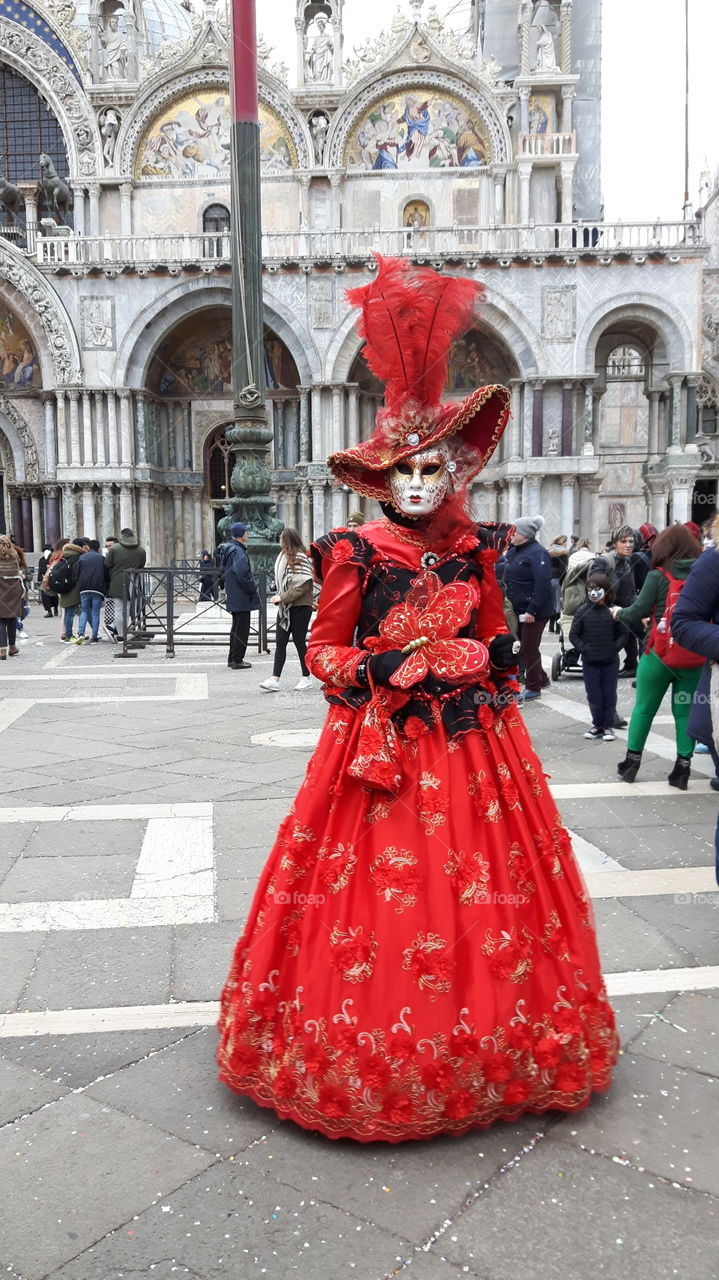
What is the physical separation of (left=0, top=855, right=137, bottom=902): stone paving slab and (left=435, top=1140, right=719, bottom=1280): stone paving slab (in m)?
2.25

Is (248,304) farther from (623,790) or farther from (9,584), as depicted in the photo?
(623,790)

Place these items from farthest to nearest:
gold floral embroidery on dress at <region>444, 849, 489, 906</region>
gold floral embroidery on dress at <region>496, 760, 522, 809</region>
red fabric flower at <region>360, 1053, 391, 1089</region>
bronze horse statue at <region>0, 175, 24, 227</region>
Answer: bronze horse statue at <region>0, 175, 24, 227</region>
gold floral embroidery on dress at <region>496, 760, 522, 809</region>
gold floral embroidery on dress at <region>444, 849, 489, 906</region>
red fabric flower at <region>360, 1053, 391, 1089</region>

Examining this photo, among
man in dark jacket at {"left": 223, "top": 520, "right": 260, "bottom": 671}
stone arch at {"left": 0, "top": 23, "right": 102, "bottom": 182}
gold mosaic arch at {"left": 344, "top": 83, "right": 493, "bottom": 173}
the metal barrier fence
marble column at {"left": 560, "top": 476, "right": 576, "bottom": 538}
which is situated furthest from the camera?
stone arch at {"left": 0, "top": 23, "right": 102, "bottom": 182}

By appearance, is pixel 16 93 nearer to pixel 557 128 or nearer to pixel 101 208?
pixel 101 208

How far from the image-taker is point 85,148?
25.5m

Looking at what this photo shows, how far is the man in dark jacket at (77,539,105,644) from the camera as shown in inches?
499

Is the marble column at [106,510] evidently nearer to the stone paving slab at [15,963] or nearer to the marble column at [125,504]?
the marble column at [125,504]

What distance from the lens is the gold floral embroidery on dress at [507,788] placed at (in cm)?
243

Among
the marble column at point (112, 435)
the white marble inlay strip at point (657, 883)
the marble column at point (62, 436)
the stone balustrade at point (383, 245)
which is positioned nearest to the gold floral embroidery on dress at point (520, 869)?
the white marble inlay strip at point (657, 883)

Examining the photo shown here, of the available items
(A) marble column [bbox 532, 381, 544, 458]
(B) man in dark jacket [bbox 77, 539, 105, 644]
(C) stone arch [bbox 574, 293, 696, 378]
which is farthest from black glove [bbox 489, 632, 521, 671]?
(C) stone arch [bbox 574, 293, 696, 378]

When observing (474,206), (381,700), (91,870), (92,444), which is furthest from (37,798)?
(474,206)

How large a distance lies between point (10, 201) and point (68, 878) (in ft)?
90.5

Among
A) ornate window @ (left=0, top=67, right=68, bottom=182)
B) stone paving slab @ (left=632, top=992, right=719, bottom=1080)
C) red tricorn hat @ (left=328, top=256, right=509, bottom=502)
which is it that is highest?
ornate window @ (left=0, top=67, right=68, bottom=182)

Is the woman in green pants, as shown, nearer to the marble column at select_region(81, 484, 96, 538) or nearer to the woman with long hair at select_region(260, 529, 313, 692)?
the woman with long hair at select_region(260, 529, 313, 692)
